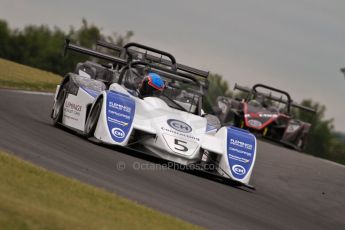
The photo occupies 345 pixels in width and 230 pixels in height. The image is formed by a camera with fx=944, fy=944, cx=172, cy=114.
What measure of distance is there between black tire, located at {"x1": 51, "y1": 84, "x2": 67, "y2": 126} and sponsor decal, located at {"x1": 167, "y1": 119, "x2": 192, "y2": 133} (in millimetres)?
3178

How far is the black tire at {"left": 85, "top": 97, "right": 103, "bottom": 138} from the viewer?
1430cm

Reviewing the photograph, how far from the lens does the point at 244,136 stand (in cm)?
1451

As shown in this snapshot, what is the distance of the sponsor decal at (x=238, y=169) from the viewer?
13.9 meters

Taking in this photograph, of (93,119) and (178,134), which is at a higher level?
(178,134)

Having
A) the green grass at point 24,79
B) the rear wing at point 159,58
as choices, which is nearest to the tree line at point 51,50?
the green grass at point 24,79

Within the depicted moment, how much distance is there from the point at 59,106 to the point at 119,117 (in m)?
3.37

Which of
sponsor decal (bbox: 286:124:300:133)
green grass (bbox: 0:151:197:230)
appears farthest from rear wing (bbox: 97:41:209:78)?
sponsor decal (bbox: 286:124:300:133)

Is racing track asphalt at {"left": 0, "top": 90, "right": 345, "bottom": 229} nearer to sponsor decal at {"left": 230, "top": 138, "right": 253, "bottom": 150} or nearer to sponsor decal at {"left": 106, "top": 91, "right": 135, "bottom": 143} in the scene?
sponsor decal at {"left": 106, "top": 91, "right": 135, "bottom": 143}

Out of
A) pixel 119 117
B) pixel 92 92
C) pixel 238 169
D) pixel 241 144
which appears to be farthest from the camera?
pixel 92 92

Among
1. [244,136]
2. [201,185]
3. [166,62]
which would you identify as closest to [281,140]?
[166,62]

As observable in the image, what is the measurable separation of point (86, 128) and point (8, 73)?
→ 16.3 meters

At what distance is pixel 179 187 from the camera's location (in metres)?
11.8

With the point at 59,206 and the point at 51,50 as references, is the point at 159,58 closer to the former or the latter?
the point at 59,206

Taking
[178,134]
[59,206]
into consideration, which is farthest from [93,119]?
[59,206]
